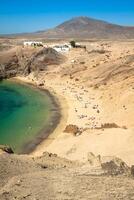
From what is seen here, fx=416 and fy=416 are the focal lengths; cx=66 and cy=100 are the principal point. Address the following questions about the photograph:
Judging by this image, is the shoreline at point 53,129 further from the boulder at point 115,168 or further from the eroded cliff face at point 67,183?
the boulder at point 115,168

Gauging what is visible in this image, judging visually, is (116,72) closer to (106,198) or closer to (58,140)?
(58,140)

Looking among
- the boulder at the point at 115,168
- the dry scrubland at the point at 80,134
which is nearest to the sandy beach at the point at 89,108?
the dry scrubland at the point at 80,134

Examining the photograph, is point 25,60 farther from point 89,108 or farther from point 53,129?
point 53,129

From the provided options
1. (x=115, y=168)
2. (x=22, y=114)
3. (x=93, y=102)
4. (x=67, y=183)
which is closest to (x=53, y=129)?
(x=22, y=114)

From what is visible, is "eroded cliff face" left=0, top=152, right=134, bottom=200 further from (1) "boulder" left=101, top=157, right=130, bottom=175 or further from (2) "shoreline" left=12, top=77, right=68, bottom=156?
(2) "shoreline" left=12, top=77, right=68, bottom=156

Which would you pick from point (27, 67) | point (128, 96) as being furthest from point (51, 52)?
point (128, 96)
